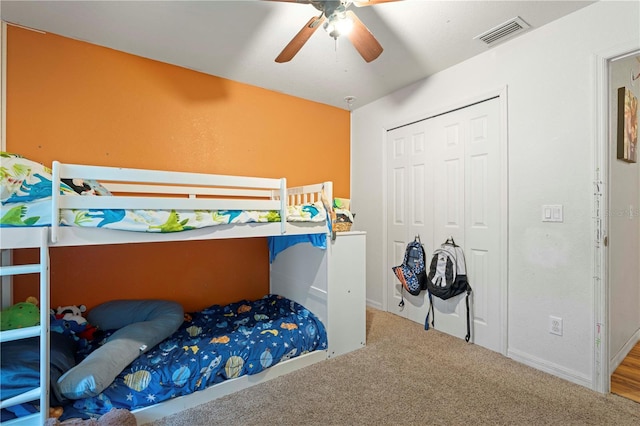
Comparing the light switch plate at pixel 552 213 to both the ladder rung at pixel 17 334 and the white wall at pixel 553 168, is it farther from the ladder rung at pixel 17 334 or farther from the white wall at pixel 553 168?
the ladder rung at pixel 17 334

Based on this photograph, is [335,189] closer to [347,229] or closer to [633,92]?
[347,229]

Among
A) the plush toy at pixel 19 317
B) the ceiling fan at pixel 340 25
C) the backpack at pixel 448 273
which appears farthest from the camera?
the backpack at pixel 448 273

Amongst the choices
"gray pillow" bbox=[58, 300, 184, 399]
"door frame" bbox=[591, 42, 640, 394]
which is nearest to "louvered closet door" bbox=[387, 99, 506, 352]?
"door frame" bbox=[591, 42, 640, 394]

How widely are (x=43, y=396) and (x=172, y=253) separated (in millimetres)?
1364

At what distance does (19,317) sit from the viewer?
1666 mm

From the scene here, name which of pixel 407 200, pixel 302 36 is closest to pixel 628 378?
pixel 407 200

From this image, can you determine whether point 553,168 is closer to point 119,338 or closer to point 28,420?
point 119,338

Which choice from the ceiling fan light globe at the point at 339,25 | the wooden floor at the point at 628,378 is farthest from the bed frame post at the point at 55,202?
the wooden floor at the point at 628,378

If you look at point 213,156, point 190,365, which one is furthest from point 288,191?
point 190,365

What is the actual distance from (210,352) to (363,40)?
1958mm

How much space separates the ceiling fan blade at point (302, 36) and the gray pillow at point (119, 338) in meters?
1.87

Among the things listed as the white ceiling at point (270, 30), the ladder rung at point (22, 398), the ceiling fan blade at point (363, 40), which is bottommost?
the ladder rung at point (22, 398)

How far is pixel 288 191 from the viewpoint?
2844 mm

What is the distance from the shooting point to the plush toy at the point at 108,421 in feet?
4.06
